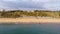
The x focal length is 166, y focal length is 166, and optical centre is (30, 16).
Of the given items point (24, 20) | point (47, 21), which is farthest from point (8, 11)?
point (47, 21)

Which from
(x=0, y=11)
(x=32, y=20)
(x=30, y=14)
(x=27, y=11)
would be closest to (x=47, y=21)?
(x=32, y=20)

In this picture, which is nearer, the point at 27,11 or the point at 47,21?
the point at 47,21

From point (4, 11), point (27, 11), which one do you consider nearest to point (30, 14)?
point (27, 11)

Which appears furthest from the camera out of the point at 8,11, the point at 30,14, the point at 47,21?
the point at 8,11

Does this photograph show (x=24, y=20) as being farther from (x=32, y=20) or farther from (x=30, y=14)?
(x=30, y=14)

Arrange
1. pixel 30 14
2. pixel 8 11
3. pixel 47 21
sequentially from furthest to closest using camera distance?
pixel 8 11 < pixel 30 14 < pixel 47 21

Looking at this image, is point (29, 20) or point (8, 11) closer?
point (29, 20)

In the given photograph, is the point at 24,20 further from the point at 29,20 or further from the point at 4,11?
the point at 4,11
